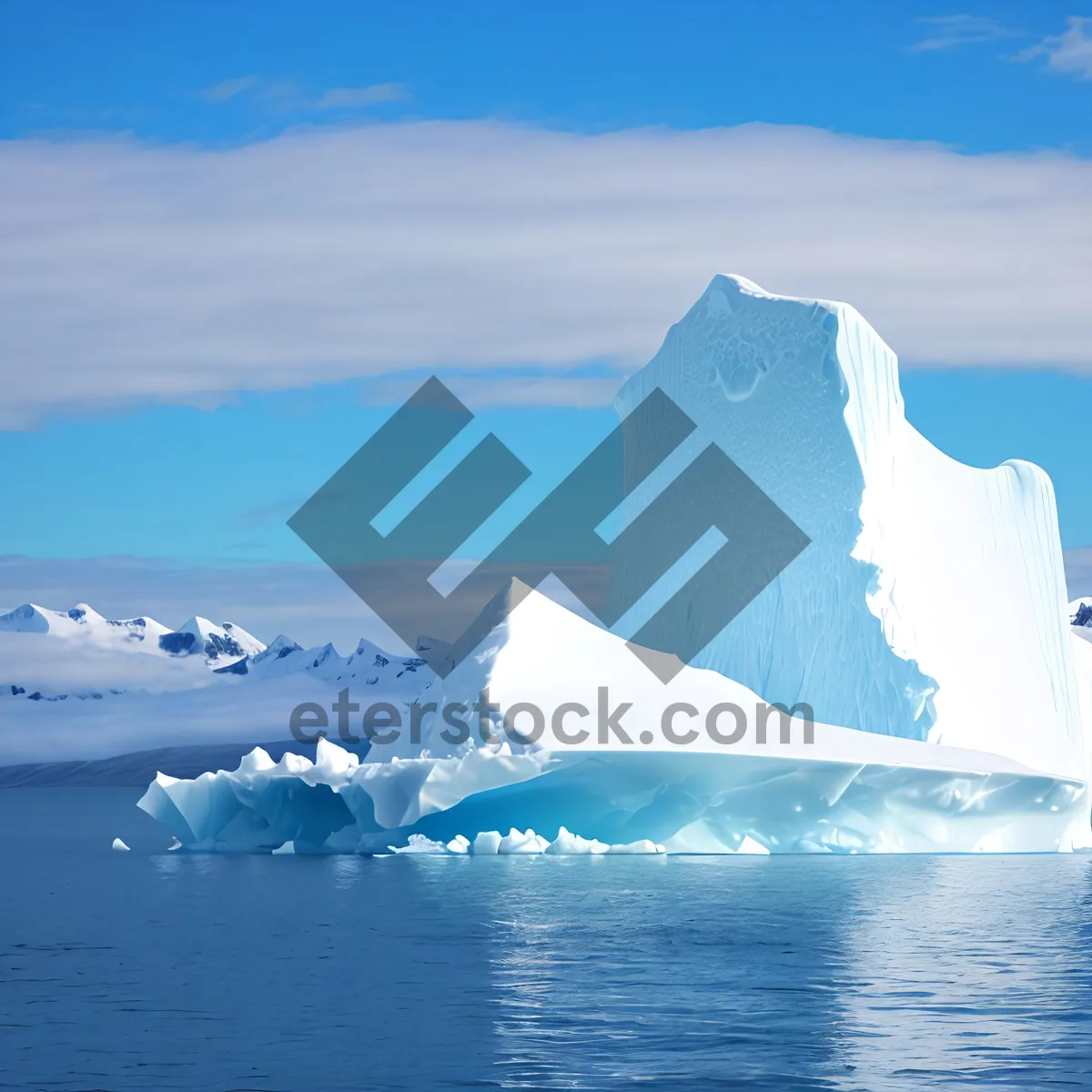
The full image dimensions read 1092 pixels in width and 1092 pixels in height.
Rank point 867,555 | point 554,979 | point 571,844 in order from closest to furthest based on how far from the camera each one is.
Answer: point 554,979, point 571,844, point 867,555

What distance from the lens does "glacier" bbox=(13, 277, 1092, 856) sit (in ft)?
68.2

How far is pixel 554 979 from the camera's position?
12.9 meters

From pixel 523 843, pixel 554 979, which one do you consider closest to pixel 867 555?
pixel 523 843

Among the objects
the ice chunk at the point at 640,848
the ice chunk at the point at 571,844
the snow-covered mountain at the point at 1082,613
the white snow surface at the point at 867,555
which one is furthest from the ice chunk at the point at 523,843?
the snow-covered mountain at the point at 1082,613

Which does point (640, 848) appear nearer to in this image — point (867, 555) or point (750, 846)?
point (750, 846)

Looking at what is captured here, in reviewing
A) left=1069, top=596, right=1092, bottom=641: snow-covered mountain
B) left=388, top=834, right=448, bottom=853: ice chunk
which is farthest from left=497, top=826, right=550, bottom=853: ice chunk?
left=1069, top=596, right=1092, bottom=641: snow-covered mountain

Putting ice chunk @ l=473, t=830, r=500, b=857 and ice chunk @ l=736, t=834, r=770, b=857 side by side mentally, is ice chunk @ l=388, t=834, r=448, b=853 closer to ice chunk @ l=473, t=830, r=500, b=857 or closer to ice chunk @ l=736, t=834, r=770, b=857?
ice chunk @ l=473, t=830, r=500, b=857

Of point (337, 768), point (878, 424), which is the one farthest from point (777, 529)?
point (337, 768)

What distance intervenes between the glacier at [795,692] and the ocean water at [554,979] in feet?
2.90

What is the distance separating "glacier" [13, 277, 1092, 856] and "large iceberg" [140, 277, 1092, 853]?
0.14ft

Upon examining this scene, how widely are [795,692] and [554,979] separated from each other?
530 inches

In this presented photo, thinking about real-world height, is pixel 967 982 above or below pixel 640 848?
below

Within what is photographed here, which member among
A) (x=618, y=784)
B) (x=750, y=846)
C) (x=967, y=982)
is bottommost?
(x=967, y=982)

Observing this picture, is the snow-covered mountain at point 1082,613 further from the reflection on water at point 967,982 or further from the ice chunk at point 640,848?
the reflection on water at point 967,982
